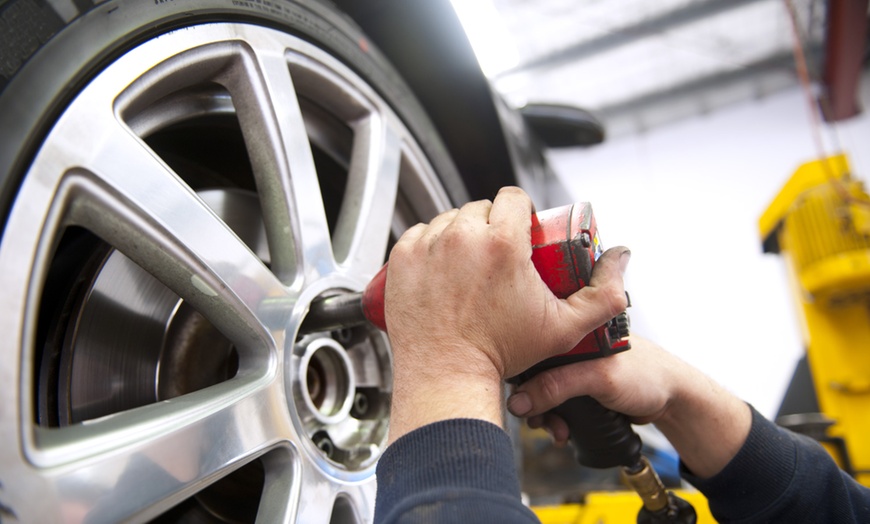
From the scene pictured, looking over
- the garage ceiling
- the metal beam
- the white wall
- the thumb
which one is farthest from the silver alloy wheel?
the metal beam

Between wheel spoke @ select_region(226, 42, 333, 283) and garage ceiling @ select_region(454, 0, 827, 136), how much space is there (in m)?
4.08

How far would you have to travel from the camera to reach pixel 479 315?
0.49m

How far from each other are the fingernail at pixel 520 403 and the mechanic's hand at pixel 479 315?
0.12 m

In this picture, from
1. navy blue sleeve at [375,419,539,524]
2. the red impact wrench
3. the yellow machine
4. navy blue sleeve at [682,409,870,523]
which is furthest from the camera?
the yellow machine

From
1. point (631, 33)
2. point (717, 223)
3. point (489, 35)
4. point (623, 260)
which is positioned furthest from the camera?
point (717, 223)

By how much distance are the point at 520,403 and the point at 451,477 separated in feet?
0.69

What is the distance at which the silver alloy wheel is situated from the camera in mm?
437

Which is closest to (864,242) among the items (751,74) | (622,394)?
(622,394)

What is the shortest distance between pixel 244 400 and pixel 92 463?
0.16 meters

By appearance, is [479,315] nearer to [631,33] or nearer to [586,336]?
[586,336]

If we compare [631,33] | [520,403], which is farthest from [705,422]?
[631,33]

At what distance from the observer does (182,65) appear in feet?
1.94

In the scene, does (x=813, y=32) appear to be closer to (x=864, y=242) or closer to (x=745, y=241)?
A: (x=745, y=241)

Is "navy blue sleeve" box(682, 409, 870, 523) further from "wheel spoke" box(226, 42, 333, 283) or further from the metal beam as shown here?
the metal beam
